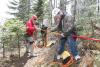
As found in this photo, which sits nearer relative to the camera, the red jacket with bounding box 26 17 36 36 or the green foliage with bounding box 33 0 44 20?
the red jacket with bounding box 26 17 36 36

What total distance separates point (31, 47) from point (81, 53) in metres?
3.41

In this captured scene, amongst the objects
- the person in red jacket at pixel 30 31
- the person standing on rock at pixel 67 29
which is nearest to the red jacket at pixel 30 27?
the person in red jacket at pixel 30 31

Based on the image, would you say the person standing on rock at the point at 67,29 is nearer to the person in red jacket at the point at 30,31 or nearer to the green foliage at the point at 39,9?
the person in red jacket at the point at 30,31

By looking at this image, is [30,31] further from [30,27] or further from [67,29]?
[67,29]

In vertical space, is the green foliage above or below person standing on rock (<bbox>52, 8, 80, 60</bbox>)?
above

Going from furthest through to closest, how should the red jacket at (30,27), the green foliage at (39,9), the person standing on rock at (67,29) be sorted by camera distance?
the green foliage at (39,9), the red jacket at (30,27), the person standing on rock at (67,29)

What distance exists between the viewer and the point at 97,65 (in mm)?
9523

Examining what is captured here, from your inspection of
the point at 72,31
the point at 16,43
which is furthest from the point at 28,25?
the point at 16,43

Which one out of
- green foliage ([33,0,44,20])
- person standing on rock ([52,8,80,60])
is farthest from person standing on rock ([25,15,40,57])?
green foliage ([33,0,44,20])

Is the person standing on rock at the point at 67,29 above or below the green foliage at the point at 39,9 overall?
below

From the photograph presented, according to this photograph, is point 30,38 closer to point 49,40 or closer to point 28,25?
point 28,25

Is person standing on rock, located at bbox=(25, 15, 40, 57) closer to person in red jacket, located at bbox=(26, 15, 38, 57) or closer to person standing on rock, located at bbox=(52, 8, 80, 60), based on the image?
person in red jacket, located at bbox=(26, 15, 38, 57)

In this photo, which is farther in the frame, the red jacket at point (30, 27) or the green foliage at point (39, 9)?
the green foliage at point (39, 9)

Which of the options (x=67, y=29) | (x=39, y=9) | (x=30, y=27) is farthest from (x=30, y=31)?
(x=39, y=9)
